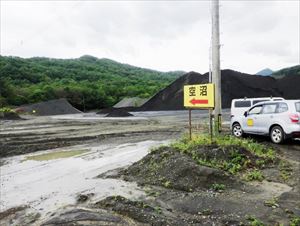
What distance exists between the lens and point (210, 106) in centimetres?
1085

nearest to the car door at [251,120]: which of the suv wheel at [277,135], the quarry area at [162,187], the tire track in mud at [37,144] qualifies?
the quarry area at [162,187]

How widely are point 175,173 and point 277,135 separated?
6624mm

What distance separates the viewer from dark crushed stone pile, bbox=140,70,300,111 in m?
52.8

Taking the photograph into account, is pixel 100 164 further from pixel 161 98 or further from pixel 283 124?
pixel 161 98

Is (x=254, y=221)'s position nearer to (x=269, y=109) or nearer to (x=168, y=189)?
(x=168, y=189)

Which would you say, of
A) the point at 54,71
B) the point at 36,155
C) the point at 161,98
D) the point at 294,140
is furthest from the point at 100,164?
the point at 54,71

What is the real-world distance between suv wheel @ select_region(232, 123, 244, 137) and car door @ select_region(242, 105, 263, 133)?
0.42m

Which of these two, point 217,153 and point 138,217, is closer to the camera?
point 138,217

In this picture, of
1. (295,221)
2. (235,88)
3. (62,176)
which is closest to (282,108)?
(62,176)

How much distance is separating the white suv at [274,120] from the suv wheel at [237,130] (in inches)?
5.4

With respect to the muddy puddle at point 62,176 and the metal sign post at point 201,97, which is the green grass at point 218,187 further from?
the metal sign post at point 201,97

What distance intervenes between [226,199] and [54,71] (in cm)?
14490

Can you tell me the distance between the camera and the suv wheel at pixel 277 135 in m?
13.5

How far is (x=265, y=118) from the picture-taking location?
46.8ft
